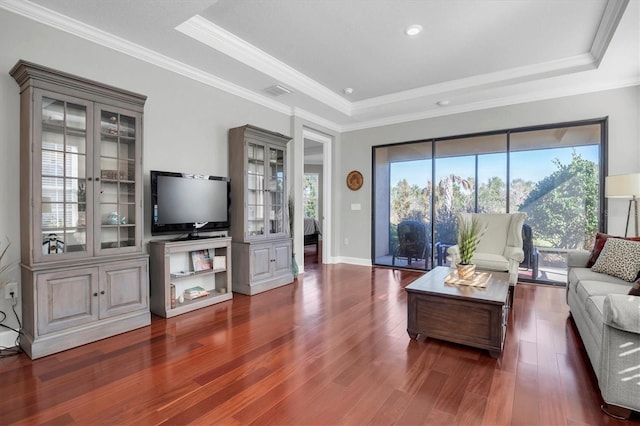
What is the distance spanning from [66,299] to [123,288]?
0.41 metres

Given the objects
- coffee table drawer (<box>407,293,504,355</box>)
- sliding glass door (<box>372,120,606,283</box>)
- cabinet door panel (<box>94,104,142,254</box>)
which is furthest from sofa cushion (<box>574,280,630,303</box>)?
cabinet door panel (<box>94,104,142,254</box>)

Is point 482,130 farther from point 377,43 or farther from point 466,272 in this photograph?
point 466,272

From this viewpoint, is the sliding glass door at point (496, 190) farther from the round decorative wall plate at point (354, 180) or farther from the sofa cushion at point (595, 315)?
the sofa cushion at point (595, 315)

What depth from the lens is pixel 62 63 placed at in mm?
2807

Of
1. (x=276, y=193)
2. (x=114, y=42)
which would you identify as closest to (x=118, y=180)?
(x=114, y=42)

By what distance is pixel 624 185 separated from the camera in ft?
11.3

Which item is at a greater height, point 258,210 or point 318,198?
point 318,198

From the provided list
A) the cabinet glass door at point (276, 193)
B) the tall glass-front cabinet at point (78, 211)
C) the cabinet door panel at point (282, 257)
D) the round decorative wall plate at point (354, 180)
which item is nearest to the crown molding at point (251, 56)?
the tall glass-front cabinet at point (78, 211)

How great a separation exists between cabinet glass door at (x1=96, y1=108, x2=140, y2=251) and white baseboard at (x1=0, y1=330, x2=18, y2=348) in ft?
2.81

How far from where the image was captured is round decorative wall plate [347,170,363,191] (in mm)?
6289

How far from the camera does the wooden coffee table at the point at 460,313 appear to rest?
2371mm

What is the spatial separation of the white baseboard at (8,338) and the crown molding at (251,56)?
290 centimetres

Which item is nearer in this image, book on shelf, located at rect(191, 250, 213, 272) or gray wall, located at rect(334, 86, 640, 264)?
book on shelf, located at rect(191, 250, 213, 272)

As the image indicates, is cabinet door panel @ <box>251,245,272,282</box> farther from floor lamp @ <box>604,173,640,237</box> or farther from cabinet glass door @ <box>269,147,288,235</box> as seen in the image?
floor lamp @ <box>604,173,640,237</box>
